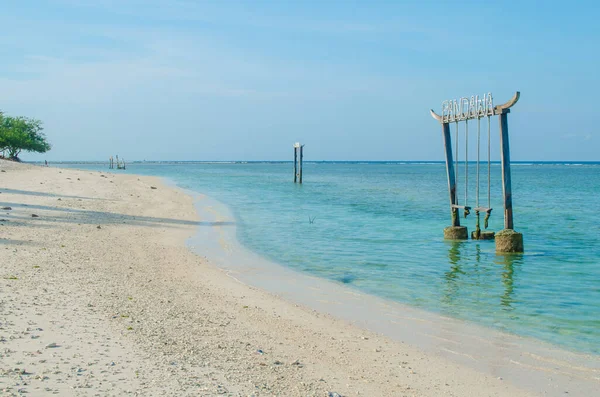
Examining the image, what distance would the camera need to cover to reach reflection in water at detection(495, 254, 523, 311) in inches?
399

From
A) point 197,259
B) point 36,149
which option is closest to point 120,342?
point 197,259

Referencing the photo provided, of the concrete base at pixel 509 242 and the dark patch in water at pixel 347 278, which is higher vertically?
the concrete base at pixel 509 242

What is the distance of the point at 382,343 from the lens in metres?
7.32

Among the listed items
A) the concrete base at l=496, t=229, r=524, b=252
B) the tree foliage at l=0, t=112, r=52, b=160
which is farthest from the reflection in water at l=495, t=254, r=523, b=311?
the tree foliage at l=0, t=112, r=52, b=160

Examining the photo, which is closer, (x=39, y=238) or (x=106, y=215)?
(x=39, y=238)

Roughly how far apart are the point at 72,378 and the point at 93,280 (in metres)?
4.71

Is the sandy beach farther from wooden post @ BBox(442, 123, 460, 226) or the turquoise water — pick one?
wooden post @ BBox(442, 123, 460, 226)

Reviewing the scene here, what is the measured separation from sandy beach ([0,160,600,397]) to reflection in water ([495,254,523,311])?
3421 mm

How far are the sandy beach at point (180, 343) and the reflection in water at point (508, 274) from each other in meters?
3.42

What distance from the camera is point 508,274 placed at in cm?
1295

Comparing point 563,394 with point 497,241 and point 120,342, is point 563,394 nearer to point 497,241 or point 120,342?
point 120,342

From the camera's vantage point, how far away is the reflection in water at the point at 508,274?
10131mm

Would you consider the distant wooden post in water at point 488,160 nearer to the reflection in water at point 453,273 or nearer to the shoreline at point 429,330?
the reflection in water at point 453,273

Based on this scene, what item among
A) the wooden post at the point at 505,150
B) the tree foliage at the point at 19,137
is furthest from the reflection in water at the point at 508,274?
the tree foliage at the point at 19,137
